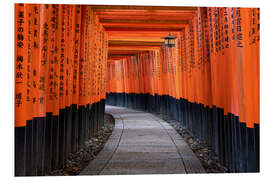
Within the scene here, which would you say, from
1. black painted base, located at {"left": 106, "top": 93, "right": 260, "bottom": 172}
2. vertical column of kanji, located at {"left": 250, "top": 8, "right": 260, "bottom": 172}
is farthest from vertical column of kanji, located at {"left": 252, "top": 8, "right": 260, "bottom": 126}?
black painted base, located at {"left": 106, "top": 93, "right": 260, "bottom": 172}

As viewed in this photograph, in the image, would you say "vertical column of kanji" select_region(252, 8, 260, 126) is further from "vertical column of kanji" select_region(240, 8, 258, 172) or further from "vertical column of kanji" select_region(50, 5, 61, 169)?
"vertical column of kanji" select_region(50, 5, 61, 169)

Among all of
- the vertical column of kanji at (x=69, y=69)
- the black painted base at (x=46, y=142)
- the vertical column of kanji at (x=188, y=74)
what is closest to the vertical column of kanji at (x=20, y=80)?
the black painted base at (x=46, y=142)

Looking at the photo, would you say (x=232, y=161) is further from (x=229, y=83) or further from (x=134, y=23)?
A: (x=134, y=23)

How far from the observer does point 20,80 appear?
257 centimetres

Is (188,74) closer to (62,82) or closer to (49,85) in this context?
(62,82)

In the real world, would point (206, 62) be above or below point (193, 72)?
above

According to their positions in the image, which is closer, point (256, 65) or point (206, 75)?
point (256, 65)

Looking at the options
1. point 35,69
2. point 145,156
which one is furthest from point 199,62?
point 35,69

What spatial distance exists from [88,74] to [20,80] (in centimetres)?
311

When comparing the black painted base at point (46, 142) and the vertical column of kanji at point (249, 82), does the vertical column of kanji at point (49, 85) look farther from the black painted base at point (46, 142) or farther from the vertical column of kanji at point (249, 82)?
the vertical column of kanji at point (249, 82)

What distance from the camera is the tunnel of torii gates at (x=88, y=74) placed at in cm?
268

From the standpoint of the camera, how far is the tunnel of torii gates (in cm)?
268

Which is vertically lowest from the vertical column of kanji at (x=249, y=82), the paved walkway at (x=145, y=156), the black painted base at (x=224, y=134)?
the paved walkway at (x=145, y=156)

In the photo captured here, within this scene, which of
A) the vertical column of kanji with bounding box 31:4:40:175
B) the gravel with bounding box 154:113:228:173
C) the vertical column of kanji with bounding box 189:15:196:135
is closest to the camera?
the vertical column of kanji with bounding box 31:4:40:175
